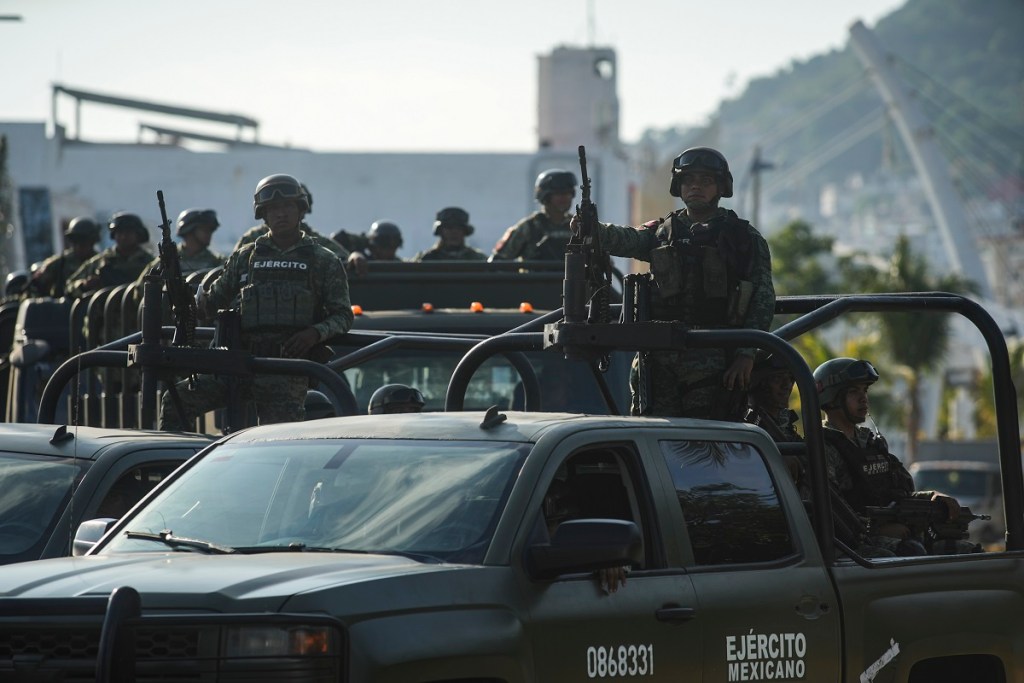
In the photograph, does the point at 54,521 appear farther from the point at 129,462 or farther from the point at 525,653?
the point at 525,653

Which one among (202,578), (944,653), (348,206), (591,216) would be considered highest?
(348,206)

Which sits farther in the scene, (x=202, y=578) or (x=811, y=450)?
(x=811, y=450)

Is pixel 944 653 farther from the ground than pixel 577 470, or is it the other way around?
pixel 577 470

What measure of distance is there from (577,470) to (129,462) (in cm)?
203

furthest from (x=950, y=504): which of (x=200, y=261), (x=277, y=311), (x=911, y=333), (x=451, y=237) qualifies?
(x=911, y=333)

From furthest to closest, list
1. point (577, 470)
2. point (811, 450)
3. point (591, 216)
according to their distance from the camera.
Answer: point (591, 216) < point (811, 450) < point (577, 470)

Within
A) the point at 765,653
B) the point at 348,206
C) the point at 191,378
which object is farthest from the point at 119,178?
the point at 765,653

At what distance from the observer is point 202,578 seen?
16.5ft

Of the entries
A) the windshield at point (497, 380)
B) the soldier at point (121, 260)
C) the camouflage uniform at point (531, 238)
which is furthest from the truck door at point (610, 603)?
the soldier at point (121, 260)

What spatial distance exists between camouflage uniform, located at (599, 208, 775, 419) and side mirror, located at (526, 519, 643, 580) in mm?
2722

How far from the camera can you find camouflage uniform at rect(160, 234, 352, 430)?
31.2 ft

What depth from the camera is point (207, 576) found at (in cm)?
506

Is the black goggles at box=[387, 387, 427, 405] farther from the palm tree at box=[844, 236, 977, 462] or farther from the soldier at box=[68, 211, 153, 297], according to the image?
the palm tree at box=[844, 236, 977, 462]

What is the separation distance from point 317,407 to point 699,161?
2179 mm
